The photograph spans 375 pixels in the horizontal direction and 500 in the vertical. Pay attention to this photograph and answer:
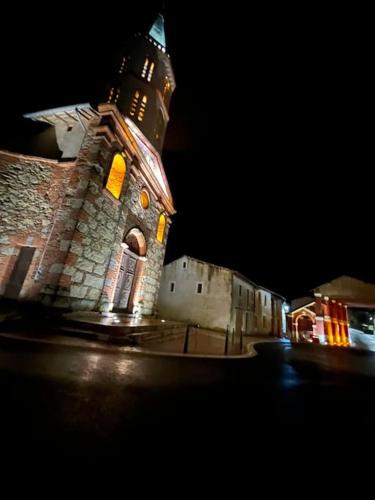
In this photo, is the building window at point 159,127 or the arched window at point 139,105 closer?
the arched window at point 139,105

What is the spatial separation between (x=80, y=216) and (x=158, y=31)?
2109cm

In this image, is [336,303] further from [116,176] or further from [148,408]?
[148,408]

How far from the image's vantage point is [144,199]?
1252cm

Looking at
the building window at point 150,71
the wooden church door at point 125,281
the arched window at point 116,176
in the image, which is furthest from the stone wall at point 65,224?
the building window at point 150,71

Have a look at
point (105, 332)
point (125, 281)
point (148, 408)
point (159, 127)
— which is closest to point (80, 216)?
point (105, 332)

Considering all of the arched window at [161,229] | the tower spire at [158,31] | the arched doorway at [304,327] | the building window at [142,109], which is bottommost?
the arched doorway at [304,327]

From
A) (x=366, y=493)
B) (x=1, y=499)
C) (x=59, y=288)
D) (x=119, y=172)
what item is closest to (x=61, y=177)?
(x=119, y=172)

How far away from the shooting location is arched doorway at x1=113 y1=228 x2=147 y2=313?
10852 mm

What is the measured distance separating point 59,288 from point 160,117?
47.0 ft

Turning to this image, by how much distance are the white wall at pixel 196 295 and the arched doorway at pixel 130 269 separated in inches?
336

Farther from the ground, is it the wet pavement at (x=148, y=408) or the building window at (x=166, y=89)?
the building window at (x=166, y=89)

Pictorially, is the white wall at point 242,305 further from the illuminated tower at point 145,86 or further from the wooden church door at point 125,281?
the illuminated tower at point 145,86

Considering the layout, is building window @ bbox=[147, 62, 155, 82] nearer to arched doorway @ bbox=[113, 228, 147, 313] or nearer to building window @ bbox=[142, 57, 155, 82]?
building window @ bbox=[142, 57, 155, 82]

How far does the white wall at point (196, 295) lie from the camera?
19.1 meters
